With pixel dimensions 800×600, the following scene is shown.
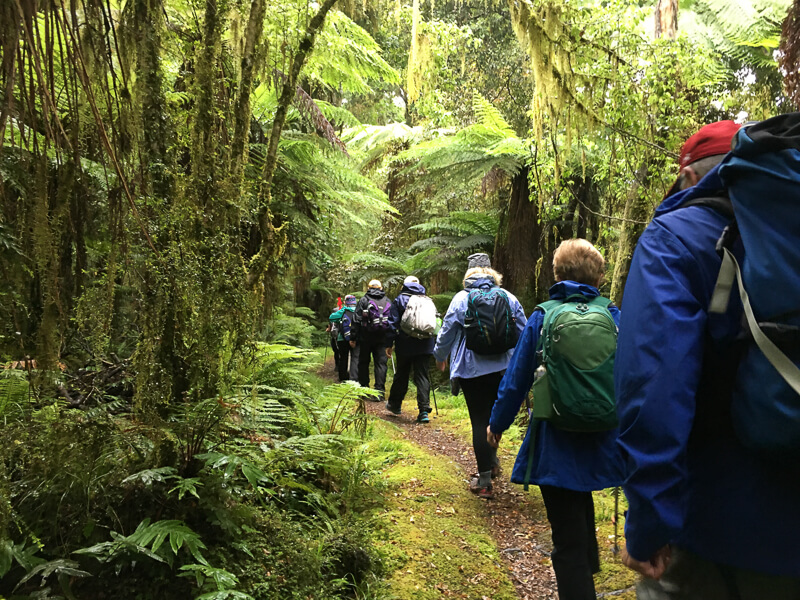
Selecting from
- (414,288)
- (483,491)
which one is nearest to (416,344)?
(414,288)

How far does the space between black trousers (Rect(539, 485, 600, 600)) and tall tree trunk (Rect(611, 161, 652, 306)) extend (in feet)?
9.74

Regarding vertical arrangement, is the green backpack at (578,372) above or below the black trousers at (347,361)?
above

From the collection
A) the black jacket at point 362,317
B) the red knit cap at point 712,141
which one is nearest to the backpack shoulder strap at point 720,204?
the red knit cap at point 712,141

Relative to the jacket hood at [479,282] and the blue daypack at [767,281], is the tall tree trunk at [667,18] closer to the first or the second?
the jacket hood at [479,282]

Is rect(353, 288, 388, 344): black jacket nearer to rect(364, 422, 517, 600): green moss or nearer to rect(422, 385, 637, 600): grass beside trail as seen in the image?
rect(422, 385, 637, 600): grass beside trail

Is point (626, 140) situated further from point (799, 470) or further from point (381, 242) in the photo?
point (381, 242)

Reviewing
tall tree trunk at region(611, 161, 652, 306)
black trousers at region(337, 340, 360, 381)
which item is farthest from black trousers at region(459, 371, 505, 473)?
black trousers at region(337, 340, 360, 381)

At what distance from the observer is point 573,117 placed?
4.45 m

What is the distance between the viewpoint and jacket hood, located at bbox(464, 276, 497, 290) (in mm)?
4754

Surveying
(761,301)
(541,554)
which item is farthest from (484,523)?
(761,301)

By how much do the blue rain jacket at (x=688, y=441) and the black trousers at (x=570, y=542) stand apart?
4.14 ft

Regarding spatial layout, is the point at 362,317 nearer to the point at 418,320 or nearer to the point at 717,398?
the point at 418,320

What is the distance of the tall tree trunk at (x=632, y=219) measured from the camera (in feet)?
16.5

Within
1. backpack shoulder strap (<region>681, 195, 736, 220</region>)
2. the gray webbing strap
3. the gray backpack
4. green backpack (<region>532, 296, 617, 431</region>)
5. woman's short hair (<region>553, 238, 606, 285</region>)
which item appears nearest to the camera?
the gray webbing strap
